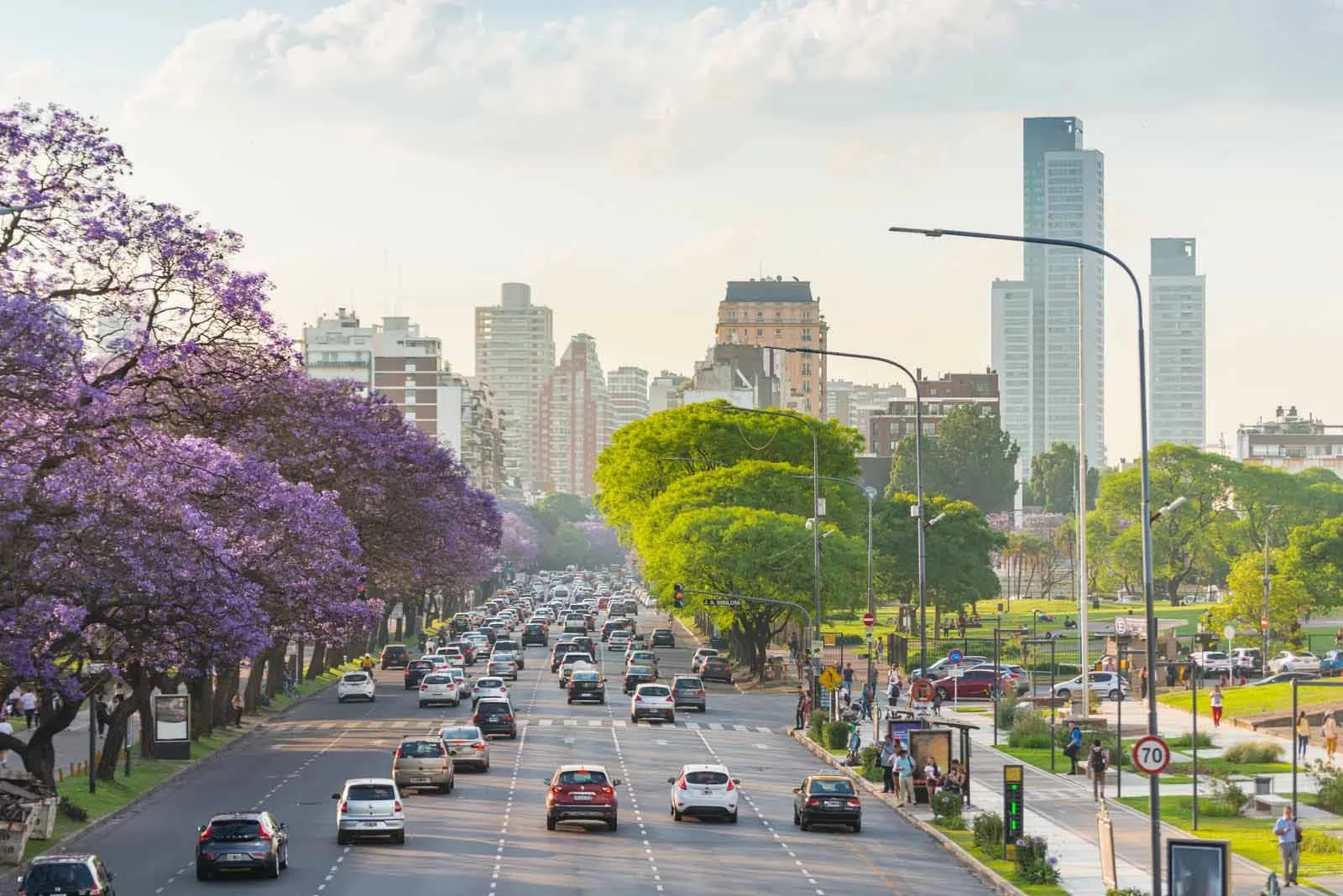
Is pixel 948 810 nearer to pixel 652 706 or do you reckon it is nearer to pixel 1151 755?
pixel 1151 755

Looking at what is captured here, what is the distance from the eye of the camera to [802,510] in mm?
112125

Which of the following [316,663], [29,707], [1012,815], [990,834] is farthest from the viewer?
[316,663]

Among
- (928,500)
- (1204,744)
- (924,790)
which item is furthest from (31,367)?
(928,500)

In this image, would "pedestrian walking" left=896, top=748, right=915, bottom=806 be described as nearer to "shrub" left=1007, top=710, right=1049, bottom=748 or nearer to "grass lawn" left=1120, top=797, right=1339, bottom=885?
"grass lawn" left=1120, top=797, right=1339, bottom=885

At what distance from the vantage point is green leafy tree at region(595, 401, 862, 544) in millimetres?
120875

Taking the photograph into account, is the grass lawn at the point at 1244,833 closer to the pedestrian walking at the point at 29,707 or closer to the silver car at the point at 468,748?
the silver car at the point at 468,748

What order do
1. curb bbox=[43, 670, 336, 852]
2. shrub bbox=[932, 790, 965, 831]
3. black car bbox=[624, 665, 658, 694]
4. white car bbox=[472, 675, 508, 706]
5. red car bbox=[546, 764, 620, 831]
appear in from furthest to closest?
black car bbox=[624, 665, 658, 694], white car bbox=[472, 675, 508, 706], shrub bbox=[932, 790, 965, 831], red car bbox=[546, 764, 620, 831], curb bbox=[43, 670, 336, 852]

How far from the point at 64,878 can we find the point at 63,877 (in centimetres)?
2

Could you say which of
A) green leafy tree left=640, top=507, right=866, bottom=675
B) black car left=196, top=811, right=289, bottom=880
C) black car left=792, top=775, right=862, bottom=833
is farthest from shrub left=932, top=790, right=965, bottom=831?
green leafy tree left=640, top=507, right=866, bottom=675

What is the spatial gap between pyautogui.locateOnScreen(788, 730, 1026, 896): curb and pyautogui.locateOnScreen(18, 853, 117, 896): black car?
612 inches

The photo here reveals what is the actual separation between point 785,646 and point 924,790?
81179 mm

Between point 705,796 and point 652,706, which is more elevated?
point 652,706

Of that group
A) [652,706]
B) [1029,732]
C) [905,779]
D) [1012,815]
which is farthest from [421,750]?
[1029,732]

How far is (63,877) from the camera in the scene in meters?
31.5
